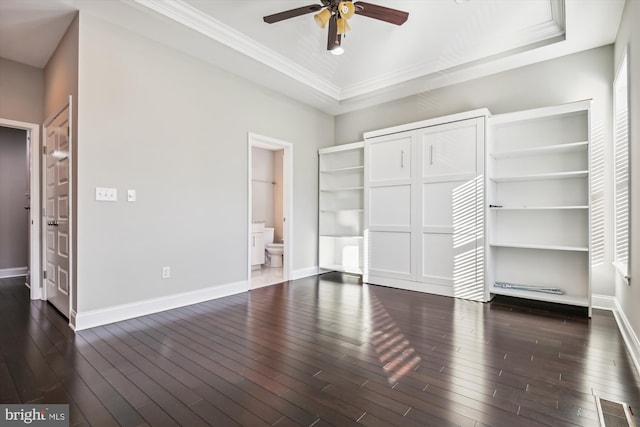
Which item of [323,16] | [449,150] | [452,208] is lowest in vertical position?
[452,208]

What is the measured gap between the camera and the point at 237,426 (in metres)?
1.54

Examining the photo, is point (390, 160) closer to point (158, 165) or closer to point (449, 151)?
point (449, 151)

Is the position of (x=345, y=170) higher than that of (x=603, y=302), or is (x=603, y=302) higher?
(x=345, y=170)

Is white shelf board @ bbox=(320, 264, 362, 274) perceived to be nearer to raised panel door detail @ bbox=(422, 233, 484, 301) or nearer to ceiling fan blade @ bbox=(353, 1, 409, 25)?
raised panel door detail @ bbox=(422, 233, 484, 301)

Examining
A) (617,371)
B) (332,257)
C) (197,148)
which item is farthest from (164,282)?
(617,371)

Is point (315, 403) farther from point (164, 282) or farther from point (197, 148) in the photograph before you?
point (197, 148)

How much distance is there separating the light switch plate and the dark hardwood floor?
121cm

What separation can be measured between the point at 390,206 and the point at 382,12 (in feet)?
8.24

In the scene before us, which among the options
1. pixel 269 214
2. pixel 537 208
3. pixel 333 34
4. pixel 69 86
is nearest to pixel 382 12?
pixel 333 34

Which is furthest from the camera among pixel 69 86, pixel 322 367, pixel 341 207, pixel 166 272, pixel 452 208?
pixel 341 207

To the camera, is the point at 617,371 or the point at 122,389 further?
the point at 617,371

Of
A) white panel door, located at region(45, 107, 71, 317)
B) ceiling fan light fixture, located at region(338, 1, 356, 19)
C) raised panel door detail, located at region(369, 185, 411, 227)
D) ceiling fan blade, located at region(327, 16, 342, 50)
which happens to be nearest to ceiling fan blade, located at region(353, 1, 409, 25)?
ceiling fan light fixture, located at region(338, 1, 356, 19)

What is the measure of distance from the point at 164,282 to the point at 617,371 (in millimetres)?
3947

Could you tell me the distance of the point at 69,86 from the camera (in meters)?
3.12
